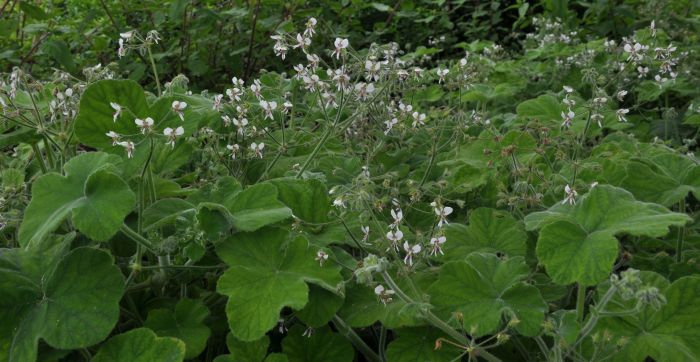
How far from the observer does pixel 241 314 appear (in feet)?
5.11

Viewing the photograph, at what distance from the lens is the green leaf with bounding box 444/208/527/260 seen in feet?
6.26

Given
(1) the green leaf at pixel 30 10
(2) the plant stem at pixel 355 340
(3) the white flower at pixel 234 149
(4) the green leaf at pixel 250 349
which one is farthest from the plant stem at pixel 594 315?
(1) the green leaf at pixel 30 10

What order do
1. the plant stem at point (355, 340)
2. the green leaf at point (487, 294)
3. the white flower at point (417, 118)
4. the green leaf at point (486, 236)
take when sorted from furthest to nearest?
the white flower at point (417, 118) < the green leaf at point (486, 236) < the plant stem at point (355, 340) < the green leaf at point (487, 294)

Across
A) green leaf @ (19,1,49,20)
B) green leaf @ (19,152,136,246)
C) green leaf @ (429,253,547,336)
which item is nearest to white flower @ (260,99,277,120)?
green leaf @ (19,152,136,246)

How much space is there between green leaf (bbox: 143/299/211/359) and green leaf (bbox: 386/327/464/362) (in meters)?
0.47

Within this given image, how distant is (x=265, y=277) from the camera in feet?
5.36

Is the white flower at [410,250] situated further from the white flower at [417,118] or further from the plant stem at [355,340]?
the white flower at [417,118]

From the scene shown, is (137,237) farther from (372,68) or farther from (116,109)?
(372,68)

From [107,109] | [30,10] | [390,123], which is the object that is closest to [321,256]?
[107,109]

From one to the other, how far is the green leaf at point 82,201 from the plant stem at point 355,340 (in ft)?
1.98

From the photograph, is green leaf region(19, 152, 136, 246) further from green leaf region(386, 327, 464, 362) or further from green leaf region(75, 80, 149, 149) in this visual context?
green leaf region(386, 327, 464, 362)

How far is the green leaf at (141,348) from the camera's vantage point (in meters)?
1.54

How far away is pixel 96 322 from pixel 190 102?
0.86m

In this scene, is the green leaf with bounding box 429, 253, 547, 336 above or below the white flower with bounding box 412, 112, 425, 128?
above
